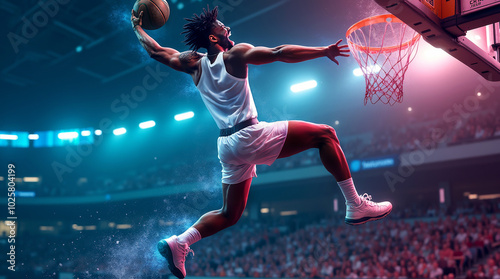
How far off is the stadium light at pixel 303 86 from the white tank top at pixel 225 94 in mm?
15691

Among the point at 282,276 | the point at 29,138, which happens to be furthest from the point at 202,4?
the point at 29,138

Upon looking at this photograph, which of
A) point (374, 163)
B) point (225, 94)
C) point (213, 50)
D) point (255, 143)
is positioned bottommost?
point (255, 143)

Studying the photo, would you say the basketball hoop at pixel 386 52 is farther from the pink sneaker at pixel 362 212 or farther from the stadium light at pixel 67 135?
the stadium light at pixel 67 135

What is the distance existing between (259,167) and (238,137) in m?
17.9

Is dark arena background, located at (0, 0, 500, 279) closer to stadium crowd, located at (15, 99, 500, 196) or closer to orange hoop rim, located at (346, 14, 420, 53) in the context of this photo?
stadium crowd, located at (15, 99, 500, 196)

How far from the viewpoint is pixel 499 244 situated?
1260 centimetres

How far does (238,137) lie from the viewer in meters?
3.61

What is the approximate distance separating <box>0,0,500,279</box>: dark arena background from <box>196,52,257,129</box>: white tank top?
8.20m

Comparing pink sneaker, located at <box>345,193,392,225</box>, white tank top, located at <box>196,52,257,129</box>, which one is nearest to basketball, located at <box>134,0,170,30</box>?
white tank top, located at <box>196,52,257,129</box>

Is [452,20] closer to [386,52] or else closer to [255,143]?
[386,52]

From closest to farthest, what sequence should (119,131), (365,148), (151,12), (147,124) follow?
(151,12) < (365,148) < (147,124) < (119,131)

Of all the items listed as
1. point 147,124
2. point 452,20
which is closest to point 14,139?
point 147,124

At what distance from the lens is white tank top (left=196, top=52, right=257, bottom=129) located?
3.67 metres

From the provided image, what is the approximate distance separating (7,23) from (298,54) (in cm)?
1471
